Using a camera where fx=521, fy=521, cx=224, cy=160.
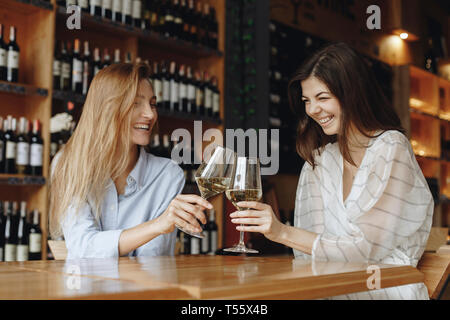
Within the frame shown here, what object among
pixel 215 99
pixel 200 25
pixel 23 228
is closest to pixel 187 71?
pixel 215 99

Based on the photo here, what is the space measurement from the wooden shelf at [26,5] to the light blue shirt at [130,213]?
1304 millimetres

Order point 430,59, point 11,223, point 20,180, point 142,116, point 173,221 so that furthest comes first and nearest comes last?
point 430,59 → point 11,223 → point 20,180 → point 142,116 → point 173,221

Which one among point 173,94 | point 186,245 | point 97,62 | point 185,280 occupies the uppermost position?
point 97,62

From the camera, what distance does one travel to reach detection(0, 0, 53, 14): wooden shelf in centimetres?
260

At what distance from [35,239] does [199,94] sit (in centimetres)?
144

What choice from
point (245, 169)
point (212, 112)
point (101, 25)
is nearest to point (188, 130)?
point (212, 112)

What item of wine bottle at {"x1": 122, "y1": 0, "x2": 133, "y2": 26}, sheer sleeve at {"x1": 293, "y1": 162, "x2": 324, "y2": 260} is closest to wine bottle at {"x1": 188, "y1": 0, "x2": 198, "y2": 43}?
wine bottle at {"x1": 122, "y1": 0, "x2": 133, "y2": 26}

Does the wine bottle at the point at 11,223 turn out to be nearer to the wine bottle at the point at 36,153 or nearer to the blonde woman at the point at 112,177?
the wine bottle at the point at 36,153

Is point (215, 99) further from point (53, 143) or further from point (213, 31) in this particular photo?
point (53, 143)

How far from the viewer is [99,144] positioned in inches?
65.9

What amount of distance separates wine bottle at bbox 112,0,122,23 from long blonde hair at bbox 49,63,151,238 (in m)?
1.40

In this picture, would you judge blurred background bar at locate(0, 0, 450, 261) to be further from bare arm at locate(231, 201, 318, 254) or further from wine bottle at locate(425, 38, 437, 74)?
bare arm at locate(231, 201, 318, 254)

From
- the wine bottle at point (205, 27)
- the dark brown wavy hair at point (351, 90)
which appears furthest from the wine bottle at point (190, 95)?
the dark brown wavy hair at point (351, 90)

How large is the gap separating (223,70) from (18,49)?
145 centimetres
